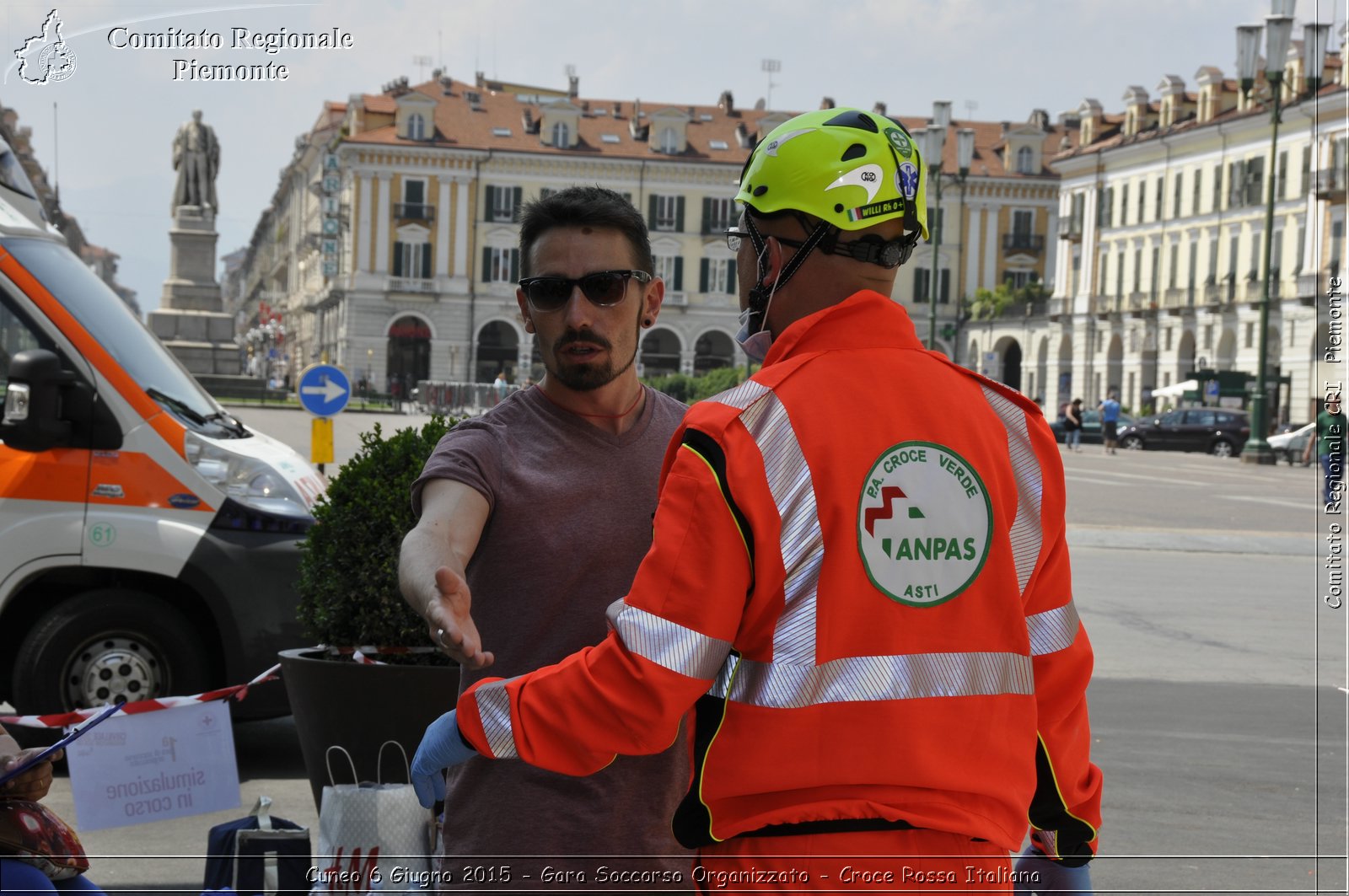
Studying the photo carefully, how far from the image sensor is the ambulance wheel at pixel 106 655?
21.3ft

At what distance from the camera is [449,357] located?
7506 centimetres

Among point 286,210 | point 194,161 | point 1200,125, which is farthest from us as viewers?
point 286,210

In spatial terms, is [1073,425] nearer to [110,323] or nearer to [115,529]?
[110,323]

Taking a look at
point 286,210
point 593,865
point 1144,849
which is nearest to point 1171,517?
point 1144,849

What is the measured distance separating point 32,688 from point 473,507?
4419 mm

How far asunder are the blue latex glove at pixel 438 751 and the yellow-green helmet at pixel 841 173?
0.84 metres

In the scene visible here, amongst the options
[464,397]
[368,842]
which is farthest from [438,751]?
[464,397]

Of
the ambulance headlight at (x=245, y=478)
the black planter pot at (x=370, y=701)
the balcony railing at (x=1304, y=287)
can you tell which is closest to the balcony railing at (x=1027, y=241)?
the balcony railing at (x=1304, y=287)

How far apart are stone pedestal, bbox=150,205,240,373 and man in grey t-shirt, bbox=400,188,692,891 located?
3616 cm

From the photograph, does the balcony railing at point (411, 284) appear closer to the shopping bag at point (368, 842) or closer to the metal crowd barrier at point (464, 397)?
the metal crowd barrier at point (464, 397)

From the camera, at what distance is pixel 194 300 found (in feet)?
126

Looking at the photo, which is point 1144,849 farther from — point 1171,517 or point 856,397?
point 1171,517

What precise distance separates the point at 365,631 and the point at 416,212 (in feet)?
232

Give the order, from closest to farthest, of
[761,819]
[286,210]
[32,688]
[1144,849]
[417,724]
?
[761,819], [417,724], [1144,849], [32,688], [286,210]
